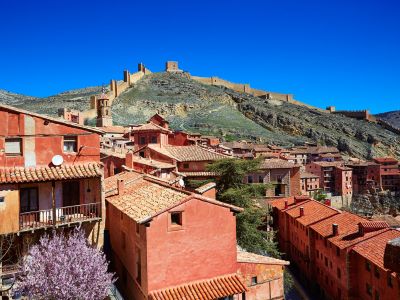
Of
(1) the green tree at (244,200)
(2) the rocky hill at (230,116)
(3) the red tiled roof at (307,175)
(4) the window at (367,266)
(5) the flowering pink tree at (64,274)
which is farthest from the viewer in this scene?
(2) the rocky hill at (230,116)

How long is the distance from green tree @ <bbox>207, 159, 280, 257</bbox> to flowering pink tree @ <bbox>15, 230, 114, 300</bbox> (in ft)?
49.2

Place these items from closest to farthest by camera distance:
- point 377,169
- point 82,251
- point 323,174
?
1. point 82,251
2. point 323,174
3. point 377,169

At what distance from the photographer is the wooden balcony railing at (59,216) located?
19.4 meters

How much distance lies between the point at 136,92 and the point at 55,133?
377ft

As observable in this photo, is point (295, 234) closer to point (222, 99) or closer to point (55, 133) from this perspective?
point (55, 133)

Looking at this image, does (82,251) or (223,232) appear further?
(223,232)

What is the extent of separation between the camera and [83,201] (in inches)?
853

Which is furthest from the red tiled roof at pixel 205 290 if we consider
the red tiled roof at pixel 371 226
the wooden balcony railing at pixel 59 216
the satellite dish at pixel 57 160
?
the red tiled roof at pixel 371 226

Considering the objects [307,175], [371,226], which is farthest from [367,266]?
[307,175]

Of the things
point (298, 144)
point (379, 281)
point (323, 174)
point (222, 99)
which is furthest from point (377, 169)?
point (379, 281)

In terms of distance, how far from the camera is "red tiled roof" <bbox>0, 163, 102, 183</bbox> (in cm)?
1911

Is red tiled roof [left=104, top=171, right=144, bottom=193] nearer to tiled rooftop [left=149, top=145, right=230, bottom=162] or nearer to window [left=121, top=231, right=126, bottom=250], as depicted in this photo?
window [left=121, top=231, right=126, bottom=250]

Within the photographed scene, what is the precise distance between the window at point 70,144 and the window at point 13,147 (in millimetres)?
2454

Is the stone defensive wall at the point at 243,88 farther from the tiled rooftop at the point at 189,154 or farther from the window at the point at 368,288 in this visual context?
the window at the point at 368,288
